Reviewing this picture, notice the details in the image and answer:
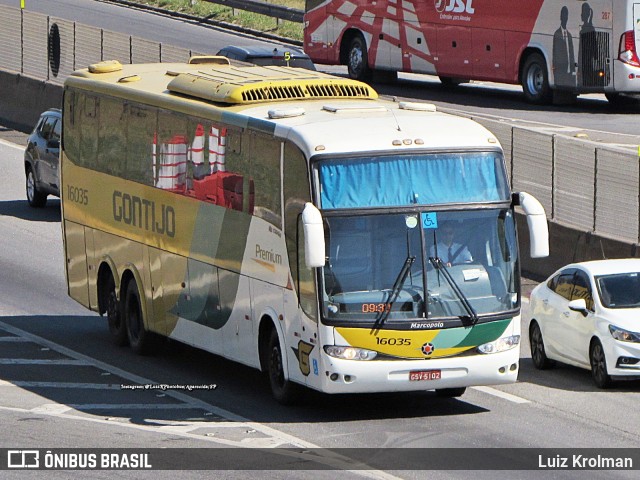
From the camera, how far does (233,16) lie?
5903cm

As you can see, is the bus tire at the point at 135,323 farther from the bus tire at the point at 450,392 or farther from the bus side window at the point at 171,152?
the bus tire at the point at 450,392

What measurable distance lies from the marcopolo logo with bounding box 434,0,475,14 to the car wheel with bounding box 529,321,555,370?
21525mm

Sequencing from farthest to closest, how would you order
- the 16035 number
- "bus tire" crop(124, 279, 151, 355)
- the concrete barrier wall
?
the concrete barrier wall → the 16035 number → "bus tire" crop(124, 279, 151, 355)

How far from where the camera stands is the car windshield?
18.5 m

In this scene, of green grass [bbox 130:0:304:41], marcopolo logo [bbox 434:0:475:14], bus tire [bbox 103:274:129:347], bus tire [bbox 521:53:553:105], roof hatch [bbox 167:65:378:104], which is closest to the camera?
roof hatch [bbox 167:65:378:104]

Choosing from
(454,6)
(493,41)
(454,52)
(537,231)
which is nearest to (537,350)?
(537,231)

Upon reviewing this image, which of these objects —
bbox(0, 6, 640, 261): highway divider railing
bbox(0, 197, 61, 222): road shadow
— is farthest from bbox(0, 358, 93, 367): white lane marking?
bbox(0, 197, 61, 222): road shadow

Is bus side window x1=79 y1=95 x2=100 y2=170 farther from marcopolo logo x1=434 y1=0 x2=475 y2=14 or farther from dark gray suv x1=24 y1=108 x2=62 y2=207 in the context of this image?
marcopolo logo x1=434 y1=0 x2=475 y2=14

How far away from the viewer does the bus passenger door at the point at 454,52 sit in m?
41.2

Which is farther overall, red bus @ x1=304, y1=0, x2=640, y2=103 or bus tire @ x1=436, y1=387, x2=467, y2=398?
red bus @ x1=304, y1=0, x2=640, y2=103

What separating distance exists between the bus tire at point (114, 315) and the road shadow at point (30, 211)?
9482 mm

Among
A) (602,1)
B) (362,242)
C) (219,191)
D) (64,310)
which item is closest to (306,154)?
(362,242)

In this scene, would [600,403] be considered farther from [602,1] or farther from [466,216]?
[602,1]

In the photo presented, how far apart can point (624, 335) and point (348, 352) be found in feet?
12.8
